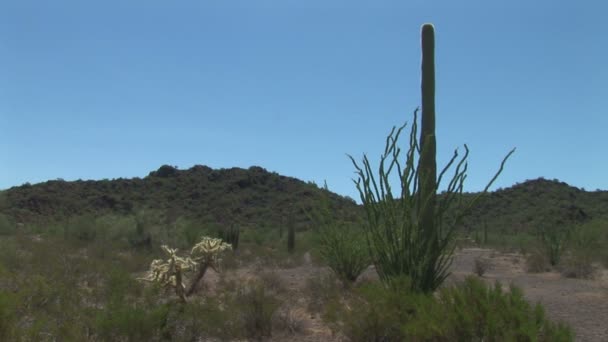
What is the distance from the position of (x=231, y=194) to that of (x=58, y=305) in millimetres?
44828

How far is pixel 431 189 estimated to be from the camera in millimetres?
9086

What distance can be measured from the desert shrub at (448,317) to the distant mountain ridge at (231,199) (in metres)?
35.3

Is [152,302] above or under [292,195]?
under

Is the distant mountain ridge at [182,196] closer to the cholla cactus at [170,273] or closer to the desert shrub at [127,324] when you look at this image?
the cholla cactus at [170,273]

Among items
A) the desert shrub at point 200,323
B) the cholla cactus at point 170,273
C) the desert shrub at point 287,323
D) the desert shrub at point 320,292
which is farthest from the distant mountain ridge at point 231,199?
the desert shrub at point 200,323

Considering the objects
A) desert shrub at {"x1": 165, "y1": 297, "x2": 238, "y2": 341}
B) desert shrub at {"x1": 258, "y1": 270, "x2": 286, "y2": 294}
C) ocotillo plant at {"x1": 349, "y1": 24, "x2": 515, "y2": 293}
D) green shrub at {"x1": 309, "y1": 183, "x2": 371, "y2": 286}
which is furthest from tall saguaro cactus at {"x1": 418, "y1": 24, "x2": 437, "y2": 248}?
desert shrub at {"x1": 258, "y1": 270, "x2": 286, "y2": 294}

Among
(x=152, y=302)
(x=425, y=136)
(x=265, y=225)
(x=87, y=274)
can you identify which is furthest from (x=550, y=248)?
(x=265, y=225)

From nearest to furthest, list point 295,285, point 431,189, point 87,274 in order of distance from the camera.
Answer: point 431,189 < point 87,274 < point 295,285

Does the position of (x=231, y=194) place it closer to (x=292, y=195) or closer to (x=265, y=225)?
(x=292, y=195)

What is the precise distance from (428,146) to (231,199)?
42958 mm

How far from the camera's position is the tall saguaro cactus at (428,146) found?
29.3 feet

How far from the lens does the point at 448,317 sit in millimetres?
5953

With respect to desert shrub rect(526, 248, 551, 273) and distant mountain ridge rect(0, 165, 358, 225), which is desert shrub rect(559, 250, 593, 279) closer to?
desert shrub rect(526, 248, 551, 273)

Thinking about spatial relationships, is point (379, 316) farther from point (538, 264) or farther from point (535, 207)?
point (535, 207)
